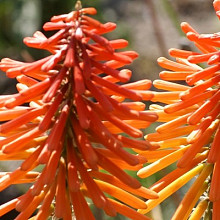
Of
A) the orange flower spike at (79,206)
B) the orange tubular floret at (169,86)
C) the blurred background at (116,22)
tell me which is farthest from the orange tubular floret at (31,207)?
the blurred background at (116,22)

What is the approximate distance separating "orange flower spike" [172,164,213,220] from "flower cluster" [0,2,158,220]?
16cm

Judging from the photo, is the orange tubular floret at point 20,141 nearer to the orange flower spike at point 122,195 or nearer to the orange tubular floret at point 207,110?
the orange flower spike at point 122,195

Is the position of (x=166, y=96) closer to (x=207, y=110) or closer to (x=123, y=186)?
(x=207, y=110)

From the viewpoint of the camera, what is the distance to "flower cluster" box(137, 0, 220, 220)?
2068mm

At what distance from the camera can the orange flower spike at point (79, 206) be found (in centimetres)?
199

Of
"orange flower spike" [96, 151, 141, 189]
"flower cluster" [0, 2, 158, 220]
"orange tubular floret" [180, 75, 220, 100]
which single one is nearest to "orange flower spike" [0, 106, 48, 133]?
"flower cluster" [0, 2, 158, 220]

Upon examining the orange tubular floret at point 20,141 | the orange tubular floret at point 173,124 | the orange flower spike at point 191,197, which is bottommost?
the orange flower spike at point 191,197

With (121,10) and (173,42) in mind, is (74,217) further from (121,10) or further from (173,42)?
(121,10)

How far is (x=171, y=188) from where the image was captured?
7.20 feet

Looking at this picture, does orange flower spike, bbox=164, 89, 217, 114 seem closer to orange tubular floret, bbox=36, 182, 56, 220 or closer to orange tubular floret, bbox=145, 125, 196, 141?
orange tubular floret, bbox=145, 125, 196, 141

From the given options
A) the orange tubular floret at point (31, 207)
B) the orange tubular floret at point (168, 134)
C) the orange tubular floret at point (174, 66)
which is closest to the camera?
the orange tubular floret at point (31, 207)

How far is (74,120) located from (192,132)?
38cm

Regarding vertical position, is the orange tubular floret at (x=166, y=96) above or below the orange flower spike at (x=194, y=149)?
above

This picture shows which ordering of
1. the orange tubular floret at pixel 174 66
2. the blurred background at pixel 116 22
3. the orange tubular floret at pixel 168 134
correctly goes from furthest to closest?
the blurred background at pixel 116 22, the orange tubular floret at pixel 174 66, the orange tubular floret at pixel 168 134
